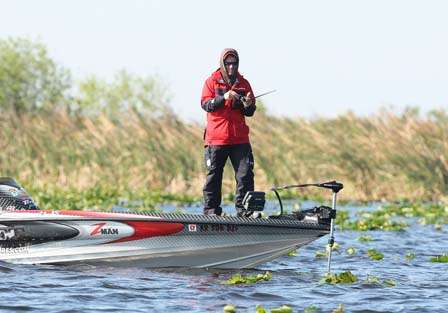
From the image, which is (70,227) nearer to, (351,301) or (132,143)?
(351,301)

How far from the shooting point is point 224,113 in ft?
45.2

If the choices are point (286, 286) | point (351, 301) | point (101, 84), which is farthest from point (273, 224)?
point (101, 84)

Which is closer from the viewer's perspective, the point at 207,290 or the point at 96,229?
the point at 207,290

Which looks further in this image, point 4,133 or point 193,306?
point 4,133

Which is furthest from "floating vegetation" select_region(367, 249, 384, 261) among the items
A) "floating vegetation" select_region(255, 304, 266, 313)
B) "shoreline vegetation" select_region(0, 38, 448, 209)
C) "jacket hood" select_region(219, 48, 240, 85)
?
"shoreline vegetation" select_region(0, 38, 448, 209)

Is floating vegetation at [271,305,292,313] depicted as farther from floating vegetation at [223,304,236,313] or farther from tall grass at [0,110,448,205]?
tall grass at [0,110,448,205]

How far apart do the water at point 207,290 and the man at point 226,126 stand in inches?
39.9

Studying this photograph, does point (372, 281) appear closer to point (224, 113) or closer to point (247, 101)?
point (247, 101)

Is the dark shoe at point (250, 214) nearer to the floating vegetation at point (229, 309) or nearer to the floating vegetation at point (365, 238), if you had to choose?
the floating vegetation at point (229, 309)

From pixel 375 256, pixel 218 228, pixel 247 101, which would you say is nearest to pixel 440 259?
pixel 375 256

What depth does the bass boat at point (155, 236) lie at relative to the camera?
44.0 feet

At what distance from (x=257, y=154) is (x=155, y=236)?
46.6ft

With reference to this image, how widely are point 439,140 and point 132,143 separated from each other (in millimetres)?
6957

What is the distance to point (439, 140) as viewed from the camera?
27875 mm
